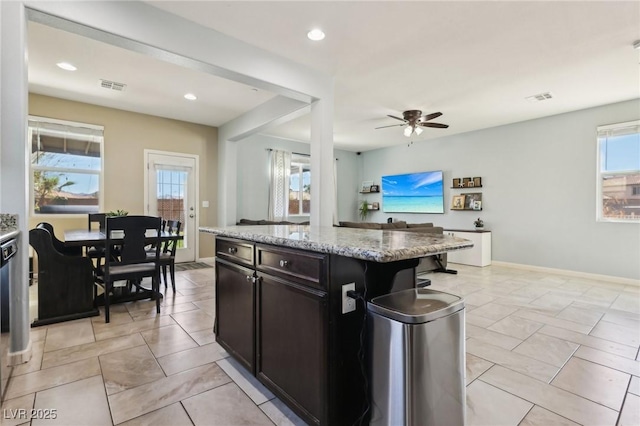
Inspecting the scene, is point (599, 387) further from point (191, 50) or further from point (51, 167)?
point (51, 167)

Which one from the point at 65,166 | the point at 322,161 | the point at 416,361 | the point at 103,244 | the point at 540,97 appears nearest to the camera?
the point at 416,361

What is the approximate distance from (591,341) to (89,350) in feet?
13.1

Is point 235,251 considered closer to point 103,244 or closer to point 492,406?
point 492,406

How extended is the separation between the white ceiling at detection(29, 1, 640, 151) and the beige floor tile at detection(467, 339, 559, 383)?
2773 mm

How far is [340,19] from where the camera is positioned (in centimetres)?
270

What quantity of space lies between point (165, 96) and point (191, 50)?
2.17 m

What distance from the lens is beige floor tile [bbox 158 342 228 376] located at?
2.08m

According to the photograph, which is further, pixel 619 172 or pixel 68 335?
pixel 619 172

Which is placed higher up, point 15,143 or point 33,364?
point 15,143

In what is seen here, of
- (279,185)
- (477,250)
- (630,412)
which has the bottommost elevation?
(630,412)

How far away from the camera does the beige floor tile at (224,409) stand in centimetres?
156

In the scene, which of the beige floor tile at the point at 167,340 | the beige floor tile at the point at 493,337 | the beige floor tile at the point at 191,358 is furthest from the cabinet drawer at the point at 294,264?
the beige floor tile at the point at 493,337

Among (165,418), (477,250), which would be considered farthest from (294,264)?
(477,250)

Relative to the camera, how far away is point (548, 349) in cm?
239
